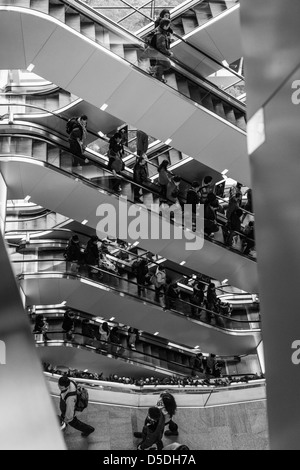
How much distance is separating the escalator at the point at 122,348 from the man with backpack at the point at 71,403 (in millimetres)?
10768

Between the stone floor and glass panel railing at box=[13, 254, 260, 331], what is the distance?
27.9ft

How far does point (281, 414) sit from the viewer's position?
4984mm

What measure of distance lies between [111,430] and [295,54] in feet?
27.2

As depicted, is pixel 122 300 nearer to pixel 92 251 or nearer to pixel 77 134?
pixel 92 251

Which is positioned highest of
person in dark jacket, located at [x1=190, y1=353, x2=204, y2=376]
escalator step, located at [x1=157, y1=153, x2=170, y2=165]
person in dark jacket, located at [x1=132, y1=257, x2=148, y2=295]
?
escalator step, located at [x1=157, y1=153, x2=170, y2=165]

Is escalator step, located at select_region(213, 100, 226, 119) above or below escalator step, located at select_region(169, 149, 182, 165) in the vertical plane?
below

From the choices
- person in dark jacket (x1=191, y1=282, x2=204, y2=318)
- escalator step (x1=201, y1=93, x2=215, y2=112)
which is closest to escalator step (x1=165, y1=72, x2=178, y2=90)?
escalator step (x1=201, y1=93, x2=215, y2=112)

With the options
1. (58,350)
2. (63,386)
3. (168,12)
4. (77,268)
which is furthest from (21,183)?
(63,386)

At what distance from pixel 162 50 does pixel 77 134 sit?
2.60 m

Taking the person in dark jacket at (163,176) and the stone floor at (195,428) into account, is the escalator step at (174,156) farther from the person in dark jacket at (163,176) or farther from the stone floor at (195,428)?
the stone floor at (195,428)

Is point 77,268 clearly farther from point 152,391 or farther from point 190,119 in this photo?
point 152,391

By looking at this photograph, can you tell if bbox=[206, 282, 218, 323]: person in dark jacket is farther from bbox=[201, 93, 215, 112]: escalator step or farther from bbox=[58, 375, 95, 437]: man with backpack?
bbox=[58, 375, 95, 437]: man with backpack

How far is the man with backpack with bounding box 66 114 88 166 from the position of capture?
56.9ft

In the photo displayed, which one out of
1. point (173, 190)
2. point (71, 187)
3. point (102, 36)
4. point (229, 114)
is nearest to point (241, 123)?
point (229, 114)
